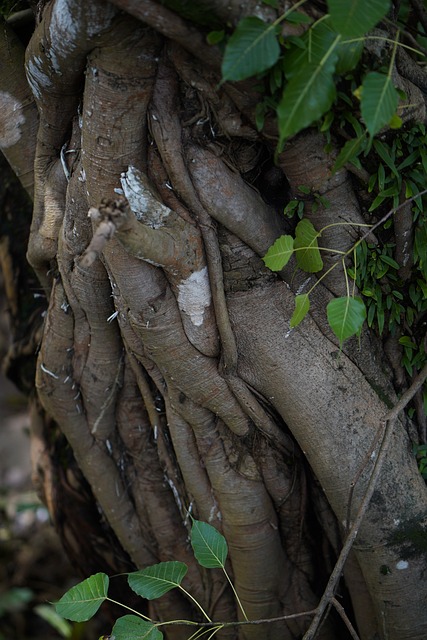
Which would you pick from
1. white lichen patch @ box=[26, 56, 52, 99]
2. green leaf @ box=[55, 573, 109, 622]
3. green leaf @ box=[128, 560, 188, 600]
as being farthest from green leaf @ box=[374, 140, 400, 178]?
green leaf @ box=[55, 573, 109, 622]

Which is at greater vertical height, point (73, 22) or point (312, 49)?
point (73, 22)

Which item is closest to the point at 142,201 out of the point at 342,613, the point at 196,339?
the point at 196,339

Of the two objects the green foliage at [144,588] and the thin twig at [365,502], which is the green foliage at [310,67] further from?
the green foliage at [144,588]

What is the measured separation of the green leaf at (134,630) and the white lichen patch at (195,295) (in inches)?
29.3

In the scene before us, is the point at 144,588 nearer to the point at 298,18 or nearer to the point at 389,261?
the point at 389,261

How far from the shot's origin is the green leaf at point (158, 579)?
1.57 m

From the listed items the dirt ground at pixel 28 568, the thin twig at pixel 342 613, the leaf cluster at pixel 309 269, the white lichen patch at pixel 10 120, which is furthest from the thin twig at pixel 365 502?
the dirt ground at pixel 28 568

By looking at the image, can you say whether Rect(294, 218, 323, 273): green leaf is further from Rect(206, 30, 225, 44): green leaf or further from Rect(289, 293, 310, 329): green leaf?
Rect(206, 30, 225, 44): green leaf

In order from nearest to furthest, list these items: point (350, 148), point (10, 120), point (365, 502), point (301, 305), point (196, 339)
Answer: point (350, 148) → point (301, 305) → point (365, 502) → point (196, 339) → point (10, 120)

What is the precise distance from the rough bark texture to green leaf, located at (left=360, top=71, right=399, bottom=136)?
30 centimetres

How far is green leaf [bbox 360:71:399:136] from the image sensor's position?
49.1 inches

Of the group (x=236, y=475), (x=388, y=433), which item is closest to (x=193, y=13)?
(x=388, y=433)

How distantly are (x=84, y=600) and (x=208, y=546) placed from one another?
0.31m

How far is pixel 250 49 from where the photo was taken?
1.26 m
